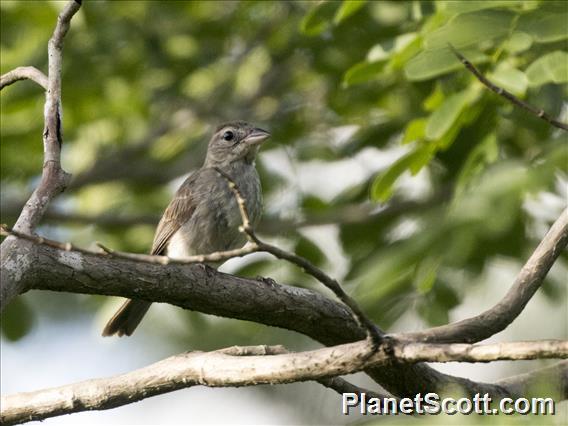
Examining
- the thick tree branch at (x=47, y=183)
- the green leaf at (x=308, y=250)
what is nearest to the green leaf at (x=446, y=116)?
the green leaf at (x=308, y=250)

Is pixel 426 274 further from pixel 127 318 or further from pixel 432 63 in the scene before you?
pixel 127 318

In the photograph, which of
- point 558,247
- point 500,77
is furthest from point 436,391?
point 500,77

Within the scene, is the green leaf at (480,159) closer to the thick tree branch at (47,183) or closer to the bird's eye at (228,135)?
the bird's eye at (228,135)

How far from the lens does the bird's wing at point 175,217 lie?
6691 mm

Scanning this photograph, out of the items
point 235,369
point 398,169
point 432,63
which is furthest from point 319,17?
point 235,369

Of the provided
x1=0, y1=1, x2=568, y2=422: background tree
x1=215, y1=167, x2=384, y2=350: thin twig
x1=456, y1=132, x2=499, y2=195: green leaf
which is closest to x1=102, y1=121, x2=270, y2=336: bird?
x1=0, y1=1, x2=568, y2=422: background tree

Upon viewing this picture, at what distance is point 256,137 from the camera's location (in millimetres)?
7023

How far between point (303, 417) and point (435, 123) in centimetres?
359

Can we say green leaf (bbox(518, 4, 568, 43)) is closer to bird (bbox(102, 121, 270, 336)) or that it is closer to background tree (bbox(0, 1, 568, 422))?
background tree (bbox(0, 1, 568, 422))

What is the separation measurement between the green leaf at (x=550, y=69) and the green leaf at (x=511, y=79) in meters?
0.04

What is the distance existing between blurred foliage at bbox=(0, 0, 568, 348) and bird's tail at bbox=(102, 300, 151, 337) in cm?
67

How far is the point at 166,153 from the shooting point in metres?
8.40

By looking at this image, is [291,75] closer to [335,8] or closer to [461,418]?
[335,8]

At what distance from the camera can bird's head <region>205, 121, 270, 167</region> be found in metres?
7.09
